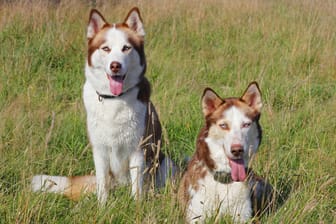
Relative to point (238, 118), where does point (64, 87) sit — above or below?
below

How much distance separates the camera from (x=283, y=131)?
4.41 metres

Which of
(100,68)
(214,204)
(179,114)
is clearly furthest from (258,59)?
(214,204)

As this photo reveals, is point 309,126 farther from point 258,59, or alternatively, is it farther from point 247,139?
point 258,59

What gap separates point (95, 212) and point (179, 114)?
2.15 metres

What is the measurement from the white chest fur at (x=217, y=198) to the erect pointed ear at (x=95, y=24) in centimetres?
135

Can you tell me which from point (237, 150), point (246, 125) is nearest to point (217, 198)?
point (237, 150)

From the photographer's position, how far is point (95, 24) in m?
3.93

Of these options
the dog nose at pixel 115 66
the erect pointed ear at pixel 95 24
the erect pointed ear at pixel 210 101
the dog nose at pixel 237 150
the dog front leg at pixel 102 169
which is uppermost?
the erect pointed ear at pixel 95 24

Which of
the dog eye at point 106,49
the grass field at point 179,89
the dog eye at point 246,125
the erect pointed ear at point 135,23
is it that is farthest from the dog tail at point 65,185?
the erect pointed ear at point 135,23

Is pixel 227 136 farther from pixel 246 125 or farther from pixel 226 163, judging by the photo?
pixel 226 163

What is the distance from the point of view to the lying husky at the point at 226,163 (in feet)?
10.3

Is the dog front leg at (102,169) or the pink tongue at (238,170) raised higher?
the pink tongue at (238,170)

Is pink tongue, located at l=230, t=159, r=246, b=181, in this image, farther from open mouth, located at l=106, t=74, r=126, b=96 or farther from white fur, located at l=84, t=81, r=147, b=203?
open mouth, located at l=106, t=74, r=126, b=96

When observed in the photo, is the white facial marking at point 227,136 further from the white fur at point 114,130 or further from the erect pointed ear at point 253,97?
the white fur at point 114,130
